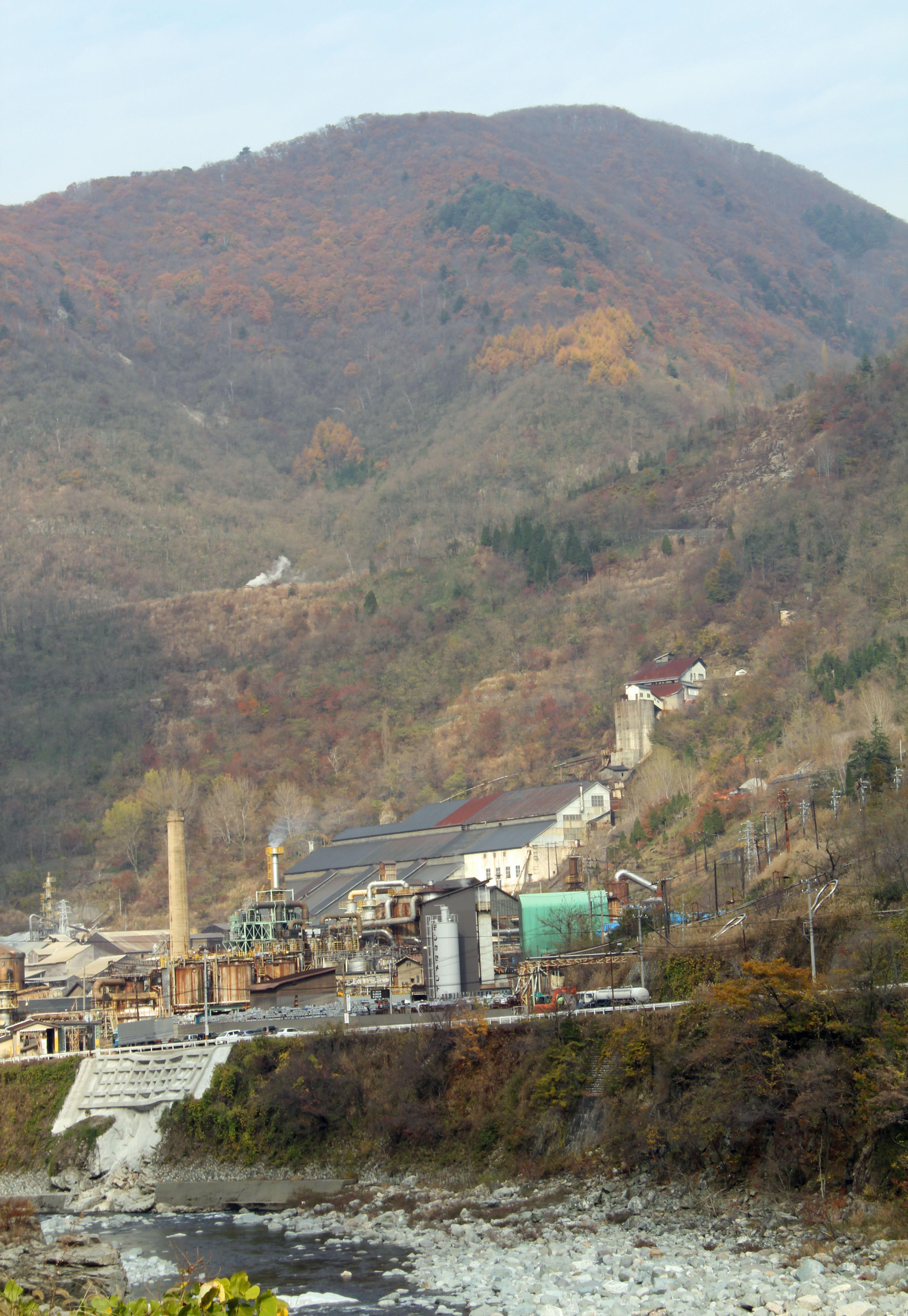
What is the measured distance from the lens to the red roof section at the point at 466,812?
317 ft

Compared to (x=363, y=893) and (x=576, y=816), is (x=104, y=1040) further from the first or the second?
(x=576, y=816)

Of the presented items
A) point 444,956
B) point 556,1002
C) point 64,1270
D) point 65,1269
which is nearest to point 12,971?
point 444,956

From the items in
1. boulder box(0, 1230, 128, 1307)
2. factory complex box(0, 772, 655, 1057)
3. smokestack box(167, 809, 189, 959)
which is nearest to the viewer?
boulder box(0, 1230, 128, 1307)

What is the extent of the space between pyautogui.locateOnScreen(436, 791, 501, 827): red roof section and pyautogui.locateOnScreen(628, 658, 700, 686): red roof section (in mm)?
14193

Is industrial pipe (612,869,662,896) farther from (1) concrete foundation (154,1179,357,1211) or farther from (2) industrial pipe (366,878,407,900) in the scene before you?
(2) industrial pipe (366,878,407,900)

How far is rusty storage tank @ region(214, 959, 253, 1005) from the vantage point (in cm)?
6869

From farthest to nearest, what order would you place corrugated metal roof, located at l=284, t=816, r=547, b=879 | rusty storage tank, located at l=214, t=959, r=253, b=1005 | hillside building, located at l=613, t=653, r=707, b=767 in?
hillside building, located at l=613, t=653, r=707, b=767, corrugated metal roof, located at l=284, t=816, r=547, b=879, rusty storage tank, located at l=214, t=959, r=253, b=1005

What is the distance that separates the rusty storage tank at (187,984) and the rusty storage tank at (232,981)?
83 centimetres

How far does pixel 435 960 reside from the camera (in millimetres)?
58188

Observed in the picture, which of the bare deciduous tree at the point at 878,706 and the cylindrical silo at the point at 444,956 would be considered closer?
the cylindrical silo at the point at 444,956

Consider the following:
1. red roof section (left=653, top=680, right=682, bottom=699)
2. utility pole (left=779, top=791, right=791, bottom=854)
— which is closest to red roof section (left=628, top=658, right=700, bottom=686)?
red roof section (left=653, top=680, right=682, bottom=699)

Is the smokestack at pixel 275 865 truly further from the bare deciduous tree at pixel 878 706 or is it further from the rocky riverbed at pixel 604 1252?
the rocky riverbed at pixel 604 1252

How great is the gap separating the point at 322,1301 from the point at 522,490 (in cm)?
15166

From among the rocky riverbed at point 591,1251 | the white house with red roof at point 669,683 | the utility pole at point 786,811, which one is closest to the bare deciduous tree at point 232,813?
the white house with red roof at point 669,683
